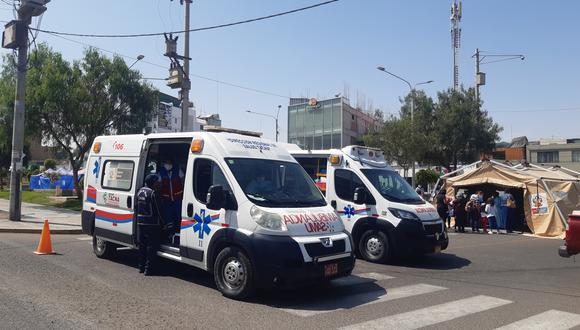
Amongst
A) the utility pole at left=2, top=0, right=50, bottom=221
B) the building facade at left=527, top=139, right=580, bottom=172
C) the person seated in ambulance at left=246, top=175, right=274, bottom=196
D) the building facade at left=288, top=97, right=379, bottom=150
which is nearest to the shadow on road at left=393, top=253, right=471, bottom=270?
the person seated in ambulance at left=246, top=175, right=274, bottom=196

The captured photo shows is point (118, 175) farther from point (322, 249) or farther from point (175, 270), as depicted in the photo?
point (322, 249)

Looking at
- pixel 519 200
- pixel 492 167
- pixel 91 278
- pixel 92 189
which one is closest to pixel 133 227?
pixel 91 278

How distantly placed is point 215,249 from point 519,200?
1697 centimetres

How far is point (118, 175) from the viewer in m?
9.37

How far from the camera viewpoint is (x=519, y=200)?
2033 centimetres

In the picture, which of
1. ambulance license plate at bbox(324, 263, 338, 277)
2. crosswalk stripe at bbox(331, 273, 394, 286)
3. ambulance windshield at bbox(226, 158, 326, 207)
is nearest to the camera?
ambulance license plate at bbox(324, 263, 338, 277)

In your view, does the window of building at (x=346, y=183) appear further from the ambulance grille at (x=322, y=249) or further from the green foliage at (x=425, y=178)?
the green foliage at (x=425, y=178)

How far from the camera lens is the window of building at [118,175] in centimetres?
909

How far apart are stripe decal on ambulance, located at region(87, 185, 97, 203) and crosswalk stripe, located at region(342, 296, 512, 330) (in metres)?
6.42

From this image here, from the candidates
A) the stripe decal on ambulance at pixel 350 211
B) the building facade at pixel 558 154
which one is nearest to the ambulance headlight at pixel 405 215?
the stripe decal on ambulance at pixel 350 211

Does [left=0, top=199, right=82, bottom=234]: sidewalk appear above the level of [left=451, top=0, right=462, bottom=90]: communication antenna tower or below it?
below

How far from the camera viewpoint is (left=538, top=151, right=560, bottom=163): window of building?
59312 mm

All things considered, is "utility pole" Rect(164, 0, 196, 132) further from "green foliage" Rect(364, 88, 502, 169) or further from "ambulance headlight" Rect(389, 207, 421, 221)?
"green foliage" Rect(364, 88, 502, 169)

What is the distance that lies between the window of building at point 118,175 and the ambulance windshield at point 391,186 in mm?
5011
